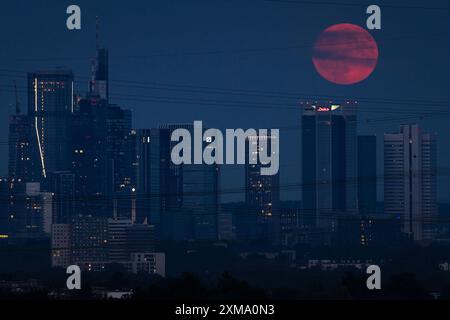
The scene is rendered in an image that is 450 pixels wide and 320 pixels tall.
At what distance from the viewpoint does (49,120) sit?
375 feet

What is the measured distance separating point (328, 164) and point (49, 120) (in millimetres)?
31671

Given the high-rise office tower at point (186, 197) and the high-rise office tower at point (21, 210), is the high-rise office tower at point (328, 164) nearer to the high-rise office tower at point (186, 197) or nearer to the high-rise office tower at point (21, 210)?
the high-rise office tower at point (186, 197)

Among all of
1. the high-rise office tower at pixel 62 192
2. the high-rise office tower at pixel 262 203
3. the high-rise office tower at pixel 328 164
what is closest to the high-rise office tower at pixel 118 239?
the high-rise office tower at pixel 62 192

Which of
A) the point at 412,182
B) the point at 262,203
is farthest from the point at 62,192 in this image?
the point at 412,182

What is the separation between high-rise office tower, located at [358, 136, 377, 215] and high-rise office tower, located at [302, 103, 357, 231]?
75cm

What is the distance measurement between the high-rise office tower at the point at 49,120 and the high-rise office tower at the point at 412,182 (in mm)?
32053

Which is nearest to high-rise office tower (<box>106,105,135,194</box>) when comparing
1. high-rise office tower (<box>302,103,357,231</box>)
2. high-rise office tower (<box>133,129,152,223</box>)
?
high-rise office tower (<box>133,129,152,223</box>)

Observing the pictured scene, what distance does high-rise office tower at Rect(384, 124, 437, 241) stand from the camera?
85.3m

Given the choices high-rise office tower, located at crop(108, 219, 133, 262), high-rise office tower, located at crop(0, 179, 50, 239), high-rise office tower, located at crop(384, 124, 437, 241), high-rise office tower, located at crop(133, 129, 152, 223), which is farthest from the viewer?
high-rise office tower, located at crop(133, 129, 152, 223)

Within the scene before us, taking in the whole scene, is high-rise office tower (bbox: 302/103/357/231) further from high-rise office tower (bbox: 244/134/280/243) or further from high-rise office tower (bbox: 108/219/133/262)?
high-rise office tower (bbox: 108/219/133/262)

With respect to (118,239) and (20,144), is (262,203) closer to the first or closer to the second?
(118,239)

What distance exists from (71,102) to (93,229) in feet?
90.3

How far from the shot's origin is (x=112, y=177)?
338 ft
